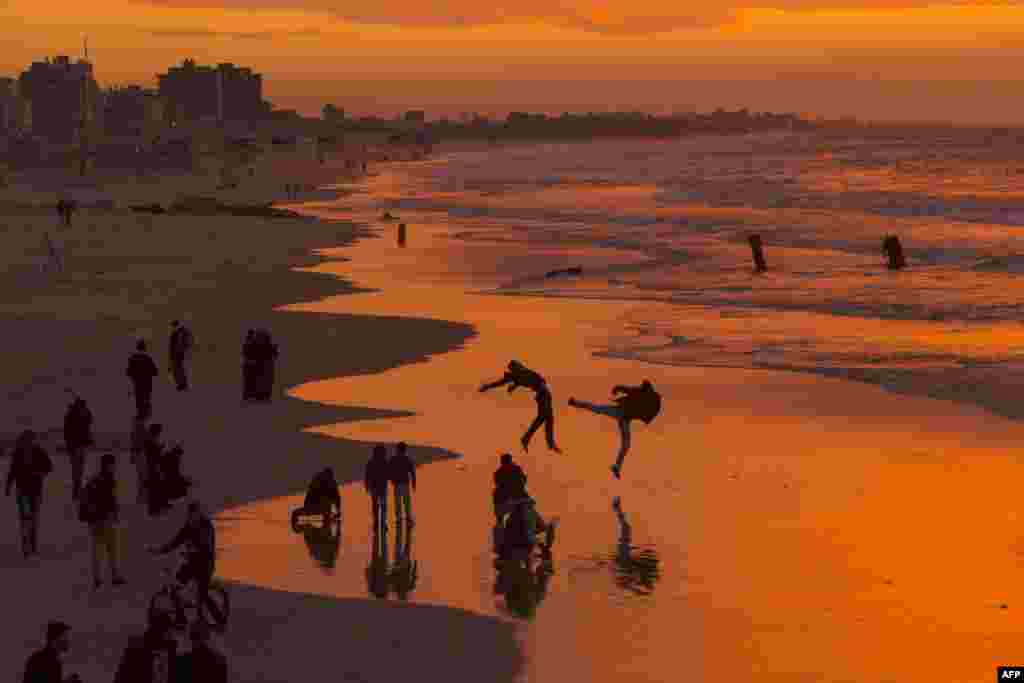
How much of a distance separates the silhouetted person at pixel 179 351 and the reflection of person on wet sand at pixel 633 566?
426 inches

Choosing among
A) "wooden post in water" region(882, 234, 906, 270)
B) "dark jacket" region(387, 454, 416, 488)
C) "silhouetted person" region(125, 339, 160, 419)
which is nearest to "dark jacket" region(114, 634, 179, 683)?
"dark jacket" region(387, 454, 416, 488)

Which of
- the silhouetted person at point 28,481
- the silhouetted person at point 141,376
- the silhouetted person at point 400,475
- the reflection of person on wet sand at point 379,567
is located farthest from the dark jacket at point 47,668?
the silhouetted person at point 141,376

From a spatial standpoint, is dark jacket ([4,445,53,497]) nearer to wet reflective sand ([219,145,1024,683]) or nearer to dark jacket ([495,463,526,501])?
wet reflective sand ([219,145,1024,683])

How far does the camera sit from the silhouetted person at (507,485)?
17442mm

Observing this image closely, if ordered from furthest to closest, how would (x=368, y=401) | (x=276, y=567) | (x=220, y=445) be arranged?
(x=368, y=401)
(x=220, y=445)
(x=276, y=567)

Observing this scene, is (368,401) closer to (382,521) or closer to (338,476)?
(338,476)

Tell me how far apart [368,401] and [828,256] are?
1632 inches

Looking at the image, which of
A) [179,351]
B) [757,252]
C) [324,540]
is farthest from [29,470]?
[757,252]

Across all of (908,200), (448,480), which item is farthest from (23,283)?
(908,200)

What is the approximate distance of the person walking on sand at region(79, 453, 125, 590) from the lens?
49.2 ft

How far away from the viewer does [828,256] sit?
65.2 m

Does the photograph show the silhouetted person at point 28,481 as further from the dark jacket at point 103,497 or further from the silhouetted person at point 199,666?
the silhouetted person at point 199,666

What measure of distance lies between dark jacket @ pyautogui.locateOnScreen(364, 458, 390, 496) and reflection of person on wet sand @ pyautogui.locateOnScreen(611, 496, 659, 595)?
2617 millimetres

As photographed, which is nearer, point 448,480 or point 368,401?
point 448,480
